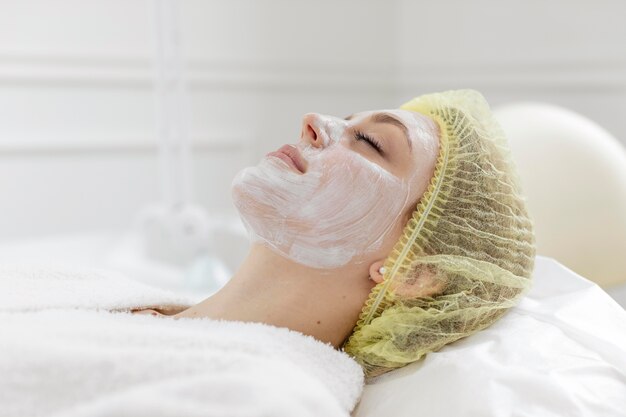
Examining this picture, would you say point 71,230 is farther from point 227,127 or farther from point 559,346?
point 559,346

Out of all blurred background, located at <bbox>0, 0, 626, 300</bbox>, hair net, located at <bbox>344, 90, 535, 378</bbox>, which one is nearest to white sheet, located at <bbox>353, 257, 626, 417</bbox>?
hair net, located at <bbox>344, 90, 535, 378</bbox>

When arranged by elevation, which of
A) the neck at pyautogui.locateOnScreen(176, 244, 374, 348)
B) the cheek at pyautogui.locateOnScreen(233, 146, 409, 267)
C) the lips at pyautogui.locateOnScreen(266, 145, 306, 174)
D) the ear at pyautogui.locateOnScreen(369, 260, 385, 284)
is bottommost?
the neck at pyautogui.locateOnScreen(176, 244, 374, 348)

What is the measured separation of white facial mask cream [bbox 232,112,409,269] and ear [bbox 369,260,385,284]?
0.02m

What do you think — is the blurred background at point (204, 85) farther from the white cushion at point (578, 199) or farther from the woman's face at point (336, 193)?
the woman's face at point (336, 193)

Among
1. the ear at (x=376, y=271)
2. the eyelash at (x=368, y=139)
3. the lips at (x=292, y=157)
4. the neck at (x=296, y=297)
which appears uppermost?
the eyelash at (x=368, y=139)

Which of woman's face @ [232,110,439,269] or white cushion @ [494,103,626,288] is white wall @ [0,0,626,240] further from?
woman's face @ [232,110,439,269]

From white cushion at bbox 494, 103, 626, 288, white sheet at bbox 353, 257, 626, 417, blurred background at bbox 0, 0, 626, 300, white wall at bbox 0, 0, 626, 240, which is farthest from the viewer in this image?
white wall at bbox 0, 0, 626, 240

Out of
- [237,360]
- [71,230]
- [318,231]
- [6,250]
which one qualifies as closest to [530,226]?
[318,231]

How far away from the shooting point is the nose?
116 cm

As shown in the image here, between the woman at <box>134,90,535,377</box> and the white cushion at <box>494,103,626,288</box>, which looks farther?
the white cushion at <box>494,103,626,288</box>

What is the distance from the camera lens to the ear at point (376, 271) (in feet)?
3.65

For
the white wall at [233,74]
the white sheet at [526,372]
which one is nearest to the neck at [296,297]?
the white sheet at [526,372]

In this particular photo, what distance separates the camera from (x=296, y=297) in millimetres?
1110

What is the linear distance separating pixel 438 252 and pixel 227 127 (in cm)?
220
